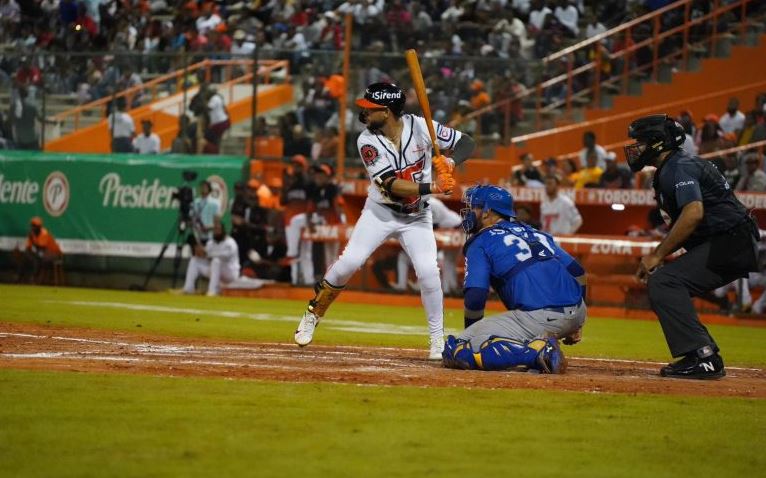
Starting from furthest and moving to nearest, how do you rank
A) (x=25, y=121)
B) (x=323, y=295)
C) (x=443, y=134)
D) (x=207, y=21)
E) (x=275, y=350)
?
(x=207, y=21) < (x=25, y=121) < (x=275, y=350) < (x=323, y=295) < (x=443, y=134)

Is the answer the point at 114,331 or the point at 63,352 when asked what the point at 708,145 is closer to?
the point at 114,331

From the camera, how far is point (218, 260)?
21375 mm

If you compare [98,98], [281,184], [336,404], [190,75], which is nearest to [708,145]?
[281,184]

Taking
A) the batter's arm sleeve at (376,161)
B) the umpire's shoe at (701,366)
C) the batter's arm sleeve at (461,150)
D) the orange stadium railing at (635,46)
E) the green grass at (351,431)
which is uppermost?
the orange stadium railing at (635,46)

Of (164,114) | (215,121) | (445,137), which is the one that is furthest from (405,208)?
(164,114)

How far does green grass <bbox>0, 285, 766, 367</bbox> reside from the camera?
12820mm

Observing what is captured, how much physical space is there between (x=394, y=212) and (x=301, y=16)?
63.1 ft

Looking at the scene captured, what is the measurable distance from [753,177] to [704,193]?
10.6 m

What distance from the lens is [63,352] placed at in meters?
9.79

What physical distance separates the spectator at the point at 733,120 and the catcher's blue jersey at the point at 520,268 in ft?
41.2

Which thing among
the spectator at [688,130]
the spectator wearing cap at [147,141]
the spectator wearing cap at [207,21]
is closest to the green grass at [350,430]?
the spectator at [688,130]

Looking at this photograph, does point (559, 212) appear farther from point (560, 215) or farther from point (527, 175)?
point (527, 175)

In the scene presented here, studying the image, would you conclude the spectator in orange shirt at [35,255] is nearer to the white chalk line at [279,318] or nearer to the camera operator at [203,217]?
the camera operator at [203,217]

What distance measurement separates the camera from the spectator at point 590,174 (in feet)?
68.0
